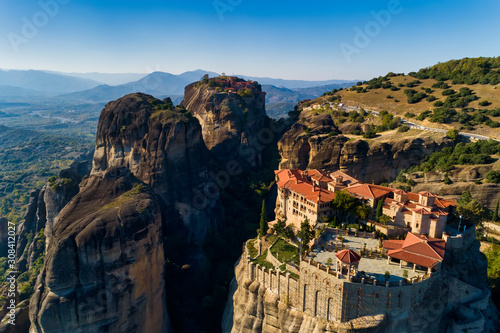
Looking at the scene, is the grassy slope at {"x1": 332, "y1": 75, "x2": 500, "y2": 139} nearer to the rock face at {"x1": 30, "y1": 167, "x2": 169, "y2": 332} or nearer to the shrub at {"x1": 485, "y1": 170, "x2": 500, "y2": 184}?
the shrub at {"x1": 485, "y1": 170, "x2": 500, "y2": 184}

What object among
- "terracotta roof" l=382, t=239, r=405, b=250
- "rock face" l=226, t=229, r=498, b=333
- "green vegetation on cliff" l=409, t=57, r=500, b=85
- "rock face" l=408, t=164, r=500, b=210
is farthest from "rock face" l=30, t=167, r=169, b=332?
"green vegetation on cliff" l=409, t=57, r=500, b=85

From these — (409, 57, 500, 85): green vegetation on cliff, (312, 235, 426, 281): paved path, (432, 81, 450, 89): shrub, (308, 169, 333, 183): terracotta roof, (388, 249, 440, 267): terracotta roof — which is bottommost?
(312, 235, 426, 281): paved path

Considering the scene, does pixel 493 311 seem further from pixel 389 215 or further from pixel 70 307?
pixel 70 307

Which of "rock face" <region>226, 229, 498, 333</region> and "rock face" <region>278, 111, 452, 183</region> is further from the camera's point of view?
"rock face" <region>278, 111, 452, 183</region>

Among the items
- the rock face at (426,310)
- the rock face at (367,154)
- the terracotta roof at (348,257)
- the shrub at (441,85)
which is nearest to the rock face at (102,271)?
the rock face at (426,310)

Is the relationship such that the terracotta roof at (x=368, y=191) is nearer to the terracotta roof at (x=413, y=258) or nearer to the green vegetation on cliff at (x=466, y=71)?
the terracotta roof at (x=413, y=258)

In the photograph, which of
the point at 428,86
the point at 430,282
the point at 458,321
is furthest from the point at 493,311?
the point at 428,86

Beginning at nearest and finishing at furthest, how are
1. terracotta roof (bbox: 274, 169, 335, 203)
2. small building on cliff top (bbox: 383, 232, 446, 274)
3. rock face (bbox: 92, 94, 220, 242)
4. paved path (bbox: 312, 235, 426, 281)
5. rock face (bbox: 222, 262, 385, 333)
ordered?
rock face (bbox: 222, 262, 385, 333) < paved path (bbox: 312, 235, 426, 281) < small building on cliff top (bbox: 383, 232, 446, 274) < terracotta roof (bbox: 274, 169, 335, 203) < rock face (bbox: 92, 94, 220, 242)

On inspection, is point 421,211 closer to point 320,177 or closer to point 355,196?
point 355,196
